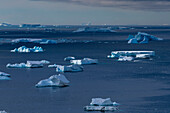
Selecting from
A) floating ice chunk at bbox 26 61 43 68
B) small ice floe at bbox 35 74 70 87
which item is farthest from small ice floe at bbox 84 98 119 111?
floating ice chunk at bbox 26 61 43 68

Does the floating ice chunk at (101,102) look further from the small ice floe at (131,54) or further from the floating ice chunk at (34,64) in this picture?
the small ice floe at (131,54)

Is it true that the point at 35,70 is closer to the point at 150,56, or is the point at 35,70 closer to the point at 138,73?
the point at 138,73

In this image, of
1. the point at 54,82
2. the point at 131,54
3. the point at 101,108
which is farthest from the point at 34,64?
the point at 101,108

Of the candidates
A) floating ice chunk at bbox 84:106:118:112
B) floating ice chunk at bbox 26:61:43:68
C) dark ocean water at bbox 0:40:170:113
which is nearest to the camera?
floating ice chunk at bbox 84:106:118:112

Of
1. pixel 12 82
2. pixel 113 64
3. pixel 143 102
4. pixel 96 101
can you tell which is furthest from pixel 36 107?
pixel 113 64

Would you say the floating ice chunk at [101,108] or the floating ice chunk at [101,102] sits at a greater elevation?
the floating ice chunk at [101,102]

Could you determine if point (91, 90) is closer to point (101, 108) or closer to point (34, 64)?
point (101, 108)

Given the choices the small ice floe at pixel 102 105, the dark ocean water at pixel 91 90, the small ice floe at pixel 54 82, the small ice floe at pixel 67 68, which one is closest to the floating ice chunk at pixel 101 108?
the small ice floe at pixel 102 105

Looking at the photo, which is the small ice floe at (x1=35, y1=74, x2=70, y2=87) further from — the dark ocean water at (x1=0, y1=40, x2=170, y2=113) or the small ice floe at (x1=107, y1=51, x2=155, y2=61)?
the small ice floe at (x1=107, y1=51, x2=155, y2=61)
